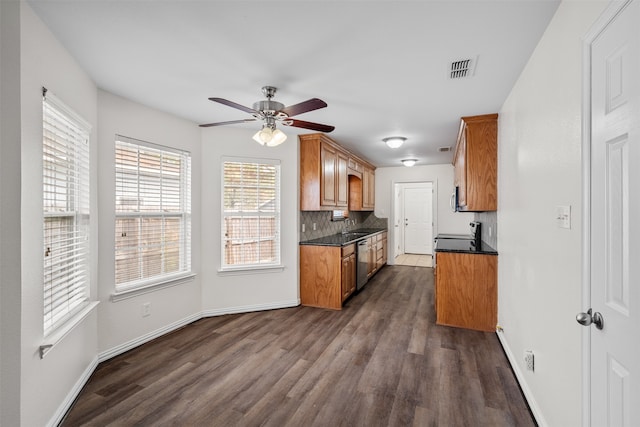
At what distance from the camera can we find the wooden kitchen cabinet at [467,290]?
332cm

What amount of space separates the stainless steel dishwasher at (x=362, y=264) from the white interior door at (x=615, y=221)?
3673 mm

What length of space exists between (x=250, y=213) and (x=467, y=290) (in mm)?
2832

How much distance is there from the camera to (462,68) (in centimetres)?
225

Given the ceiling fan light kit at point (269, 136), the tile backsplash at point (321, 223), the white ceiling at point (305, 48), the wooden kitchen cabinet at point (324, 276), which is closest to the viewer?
the white ceiling at point (305, 48)

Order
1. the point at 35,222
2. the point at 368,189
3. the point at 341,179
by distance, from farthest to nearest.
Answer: the point at 368,189 < the point at 341,179 < the point at 35,222

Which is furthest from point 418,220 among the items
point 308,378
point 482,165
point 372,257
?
point 308,378

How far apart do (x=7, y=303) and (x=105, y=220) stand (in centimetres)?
132

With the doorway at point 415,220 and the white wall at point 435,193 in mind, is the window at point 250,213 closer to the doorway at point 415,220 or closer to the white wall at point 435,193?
the white wall at point 435,193

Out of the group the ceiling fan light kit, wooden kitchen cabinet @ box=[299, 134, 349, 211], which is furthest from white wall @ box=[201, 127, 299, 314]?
the ceiling fan light kit

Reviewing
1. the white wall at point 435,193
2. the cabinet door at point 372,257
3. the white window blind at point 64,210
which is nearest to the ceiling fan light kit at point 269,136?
the white window blind at point 64,210

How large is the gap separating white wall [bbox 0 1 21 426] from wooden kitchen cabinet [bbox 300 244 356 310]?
305cm

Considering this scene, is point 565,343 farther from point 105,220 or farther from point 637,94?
point 105,220

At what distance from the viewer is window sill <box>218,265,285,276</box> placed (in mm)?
3879

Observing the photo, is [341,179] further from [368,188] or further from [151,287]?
[151,287]
